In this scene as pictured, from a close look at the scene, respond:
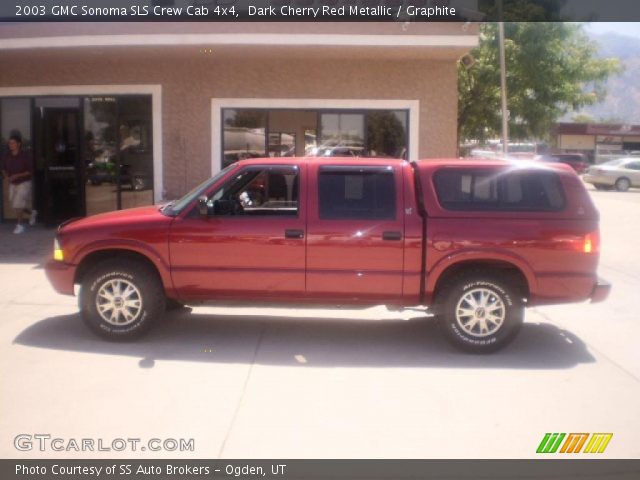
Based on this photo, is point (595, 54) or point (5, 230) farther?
point (595, 54)

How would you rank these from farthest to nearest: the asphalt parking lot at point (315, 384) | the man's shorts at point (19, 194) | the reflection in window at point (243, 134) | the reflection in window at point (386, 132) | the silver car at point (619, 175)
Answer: the silver car at point (619, 175), the reflection in window at point (243, 134), the reflection in window at point (386, 132), the man's shorts at point (19, 194), the asphalt parking lot at point (315, 384)

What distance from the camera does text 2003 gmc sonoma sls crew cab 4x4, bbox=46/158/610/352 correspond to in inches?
251

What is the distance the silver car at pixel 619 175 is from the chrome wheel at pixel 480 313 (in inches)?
1134

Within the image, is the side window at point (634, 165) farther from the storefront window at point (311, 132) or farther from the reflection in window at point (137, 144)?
the reflection in window at point (137, 144)

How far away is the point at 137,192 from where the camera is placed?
47.7 feet

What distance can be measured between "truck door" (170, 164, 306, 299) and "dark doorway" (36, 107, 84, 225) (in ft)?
29.8

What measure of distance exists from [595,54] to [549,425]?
2961 cm

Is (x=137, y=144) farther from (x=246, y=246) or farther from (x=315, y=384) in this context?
(x=315, y=384)

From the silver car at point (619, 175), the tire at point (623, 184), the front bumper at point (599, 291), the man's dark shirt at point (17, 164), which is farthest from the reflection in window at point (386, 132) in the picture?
the tire at point (623, 184)

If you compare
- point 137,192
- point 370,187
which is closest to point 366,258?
point 370,187

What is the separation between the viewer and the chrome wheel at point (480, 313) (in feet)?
21.1

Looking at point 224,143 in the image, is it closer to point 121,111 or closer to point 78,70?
point 121,111

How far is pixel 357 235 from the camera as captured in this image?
6.41 metres
